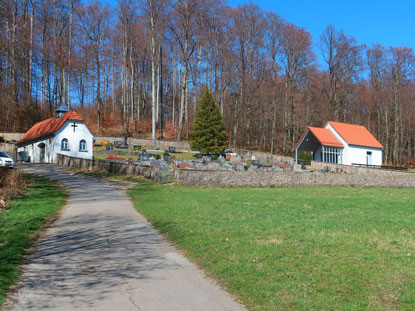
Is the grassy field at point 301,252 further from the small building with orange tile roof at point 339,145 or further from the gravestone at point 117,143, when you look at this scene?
the gravestone at point 117,143

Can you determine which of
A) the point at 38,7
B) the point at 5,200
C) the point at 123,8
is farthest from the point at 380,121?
the point at 5,200

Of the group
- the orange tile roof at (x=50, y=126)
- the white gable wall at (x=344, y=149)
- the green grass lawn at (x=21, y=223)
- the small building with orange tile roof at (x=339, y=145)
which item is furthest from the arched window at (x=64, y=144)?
the white gable wall at (x=344, y=149)

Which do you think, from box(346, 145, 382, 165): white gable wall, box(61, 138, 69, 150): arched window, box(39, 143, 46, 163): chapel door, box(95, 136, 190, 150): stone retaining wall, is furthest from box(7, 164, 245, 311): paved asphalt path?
box(95, 136, 190, 150): stone retaining wall

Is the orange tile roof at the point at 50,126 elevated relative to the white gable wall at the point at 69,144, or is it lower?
elevated

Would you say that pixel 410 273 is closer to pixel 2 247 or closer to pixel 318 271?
pixel 318 271

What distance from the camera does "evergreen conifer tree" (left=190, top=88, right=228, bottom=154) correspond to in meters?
46.3

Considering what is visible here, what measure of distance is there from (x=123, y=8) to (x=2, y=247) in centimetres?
5258

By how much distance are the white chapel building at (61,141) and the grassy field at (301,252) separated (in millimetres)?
29585

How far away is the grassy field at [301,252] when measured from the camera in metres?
5.19

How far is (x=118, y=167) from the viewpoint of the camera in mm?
27656

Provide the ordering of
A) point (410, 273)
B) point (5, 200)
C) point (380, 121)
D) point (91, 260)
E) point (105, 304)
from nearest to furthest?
point (105, 304) < point (410, 273) < point (91, 260) < point (5, 200) < point (380, 121)

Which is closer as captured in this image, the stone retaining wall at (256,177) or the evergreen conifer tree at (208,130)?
the stone retaining wall at (256,177)

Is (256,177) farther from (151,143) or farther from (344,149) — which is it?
(151,143)

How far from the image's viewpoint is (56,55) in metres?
54.6
